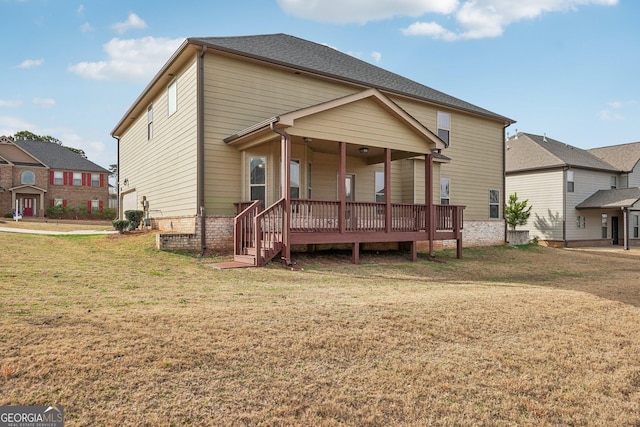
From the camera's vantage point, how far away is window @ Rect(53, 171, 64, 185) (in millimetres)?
37938

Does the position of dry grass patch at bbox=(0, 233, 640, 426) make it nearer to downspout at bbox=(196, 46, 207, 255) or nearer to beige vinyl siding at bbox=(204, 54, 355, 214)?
downspout at bbox=(196, 46, 207, 255)

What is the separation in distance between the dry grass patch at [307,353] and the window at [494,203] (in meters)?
12.4

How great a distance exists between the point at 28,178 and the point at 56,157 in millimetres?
3573

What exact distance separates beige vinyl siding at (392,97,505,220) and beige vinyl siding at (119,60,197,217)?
926cm

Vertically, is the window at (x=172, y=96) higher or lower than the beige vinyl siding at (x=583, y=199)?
higher

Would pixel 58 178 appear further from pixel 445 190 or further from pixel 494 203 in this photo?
pixel 494 203

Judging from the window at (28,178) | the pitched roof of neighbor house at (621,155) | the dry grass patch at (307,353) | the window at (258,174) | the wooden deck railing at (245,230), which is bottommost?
the dry grass patch at (307,353)

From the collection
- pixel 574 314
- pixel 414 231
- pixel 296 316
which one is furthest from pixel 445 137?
pixel 296 316

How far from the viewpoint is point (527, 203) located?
28.1m

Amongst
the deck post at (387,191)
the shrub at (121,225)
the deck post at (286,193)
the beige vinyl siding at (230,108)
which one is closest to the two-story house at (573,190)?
the deck post at (387,191)

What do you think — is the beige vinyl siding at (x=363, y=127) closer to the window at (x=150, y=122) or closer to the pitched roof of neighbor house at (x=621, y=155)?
the window at (x=150, y=122)

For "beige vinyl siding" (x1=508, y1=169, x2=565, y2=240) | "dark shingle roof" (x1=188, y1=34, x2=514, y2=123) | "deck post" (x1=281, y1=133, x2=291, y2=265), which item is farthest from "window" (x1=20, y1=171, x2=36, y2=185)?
"beige vinyl siding" (x1=508, y1=169, x2=565, y2=240)

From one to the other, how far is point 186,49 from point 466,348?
1135 centimetres

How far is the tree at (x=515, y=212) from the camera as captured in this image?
1042 inches
